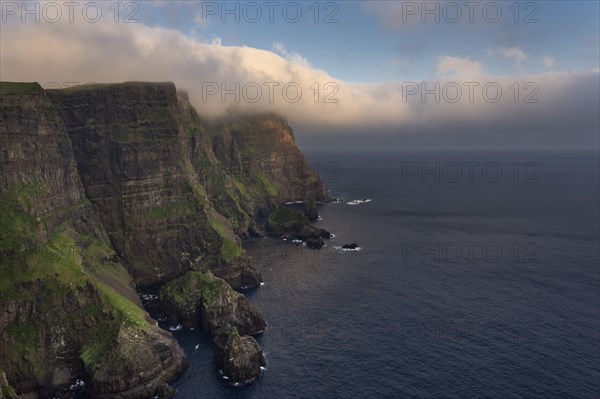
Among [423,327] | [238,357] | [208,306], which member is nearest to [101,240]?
[208,306]

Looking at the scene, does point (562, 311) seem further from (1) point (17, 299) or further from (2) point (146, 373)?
(1) point (17, 299)

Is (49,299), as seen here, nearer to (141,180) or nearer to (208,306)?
(208,306)

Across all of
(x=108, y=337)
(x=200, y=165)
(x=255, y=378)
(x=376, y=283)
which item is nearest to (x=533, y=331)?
(x=376, y=283)

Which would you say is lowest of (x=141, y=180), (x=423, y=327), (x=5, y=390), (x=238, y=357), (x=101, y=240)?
(x=423, y=327)

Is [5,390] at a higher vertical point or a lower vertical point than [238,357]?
higher

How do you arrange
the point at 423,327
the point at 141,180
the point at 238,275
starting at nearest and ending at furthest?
the point at 423,327
the point at 141,180
the point at 238,275

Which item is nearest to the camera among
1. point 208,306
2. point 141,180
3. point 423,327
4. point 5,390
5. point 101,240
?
point 5,390
